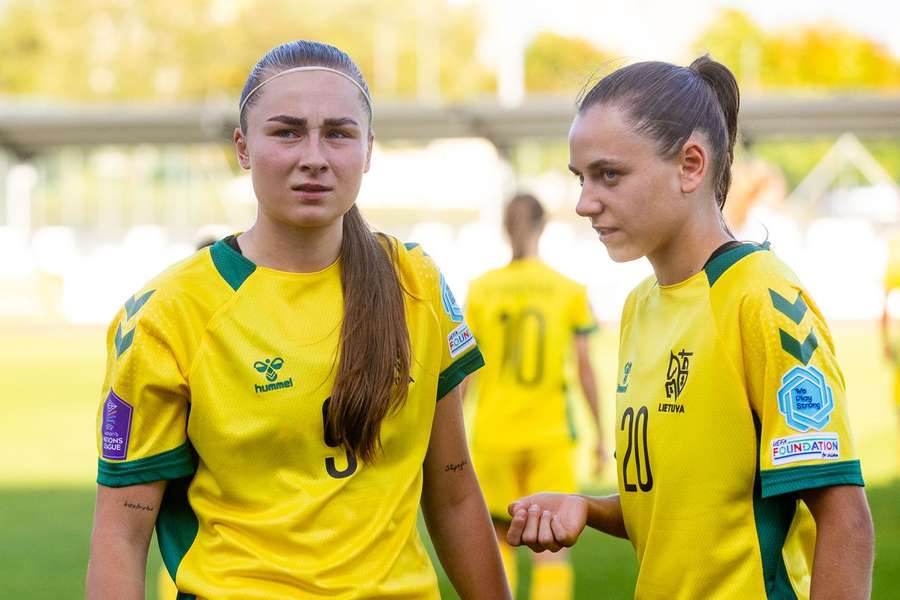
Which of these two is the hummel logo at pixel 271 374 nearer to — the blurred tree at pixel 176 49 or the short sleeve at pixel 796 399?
the short sleeve at pixel 796 399

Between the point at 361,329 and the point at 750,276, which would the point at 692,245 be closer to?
the point at 750,276

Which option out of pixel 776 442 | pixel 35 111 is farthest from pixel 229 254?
pixel 35 111

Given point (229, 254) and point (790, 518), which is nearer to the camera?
point (790, 518)

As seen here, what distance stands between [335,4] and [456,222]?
40.8 m

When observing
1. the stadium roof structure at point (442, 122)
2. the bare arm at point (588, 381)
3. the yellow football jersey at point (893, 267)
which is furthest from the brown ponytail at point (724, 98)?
the stadium roof structure at point (442, 122)

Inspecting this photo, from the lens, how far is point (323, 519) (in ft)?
8.52

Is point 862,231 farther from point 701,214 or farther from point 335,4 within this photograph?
point 335,4

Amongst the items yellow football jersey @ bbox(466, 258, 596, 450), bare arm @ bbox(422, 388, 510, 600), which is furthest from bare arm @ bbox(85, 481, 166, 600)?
yellow football jersey @ bbox(466, 258, 596, 450)

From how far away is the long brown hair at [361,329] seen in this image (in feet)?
8.64

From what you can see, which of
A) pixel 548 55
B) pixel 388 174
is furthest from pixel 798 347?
pixel 548 55

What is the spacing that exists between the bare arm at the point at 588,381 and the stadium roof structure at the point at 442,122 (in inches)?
578

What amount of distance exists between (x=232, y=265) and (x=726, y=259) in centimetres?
100

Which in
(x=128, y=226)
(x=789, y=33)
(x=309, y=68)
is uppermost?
(x=789, y=33)

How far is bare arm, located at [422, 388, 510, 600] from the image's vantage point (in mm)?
2898
